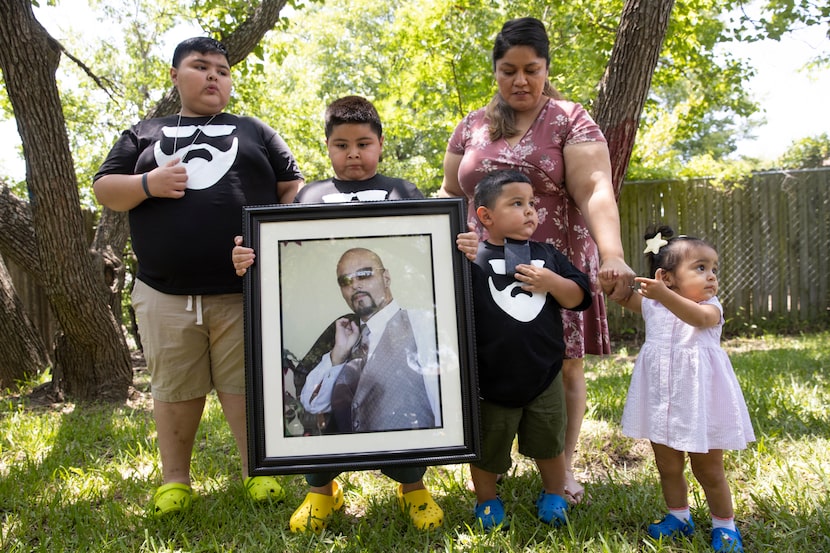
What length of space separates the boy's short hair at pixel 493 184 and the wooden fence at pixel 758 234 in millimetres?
6334

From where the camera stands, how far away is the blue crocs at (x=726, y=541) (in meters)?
2.01

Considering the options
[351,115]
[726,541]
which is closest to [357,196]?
[351,115]

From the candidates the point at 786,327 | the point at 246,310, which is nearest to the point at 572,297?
the point at 246,310

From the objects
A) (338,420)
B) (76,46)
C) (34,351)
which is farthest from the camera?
(76,46)

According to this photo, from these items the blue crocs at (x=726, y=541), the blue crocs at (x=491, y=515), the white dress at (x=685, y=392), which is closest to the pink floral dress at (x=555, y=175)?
the white dress at (x=685, y=392)

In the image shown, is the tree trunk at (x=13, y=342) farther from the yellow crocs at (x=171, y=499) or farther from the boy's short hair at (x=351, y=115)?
the boy's short hair at (x=351, y=115)

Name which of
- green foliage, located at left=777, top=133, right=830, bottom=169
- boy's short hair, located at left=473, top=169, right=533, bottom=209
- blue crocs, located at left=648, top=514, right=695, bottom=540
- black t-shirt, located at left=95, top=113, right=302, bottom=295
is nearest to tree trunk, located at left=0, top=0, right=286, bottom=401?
black t-shirt, located at left=95, top=113, right=302, bottom=295

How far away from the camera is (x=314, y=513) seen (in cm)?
235

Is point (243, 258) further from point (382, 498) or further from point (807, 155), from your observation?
point (807, 155)

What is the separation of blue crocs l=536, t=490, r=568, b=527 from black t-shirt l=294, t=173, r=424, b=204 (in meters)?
1.27

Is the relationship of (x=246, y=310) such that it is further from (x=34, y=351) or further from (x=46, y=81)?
(x=34, y=351)

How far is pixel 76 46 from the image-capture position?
717 inches

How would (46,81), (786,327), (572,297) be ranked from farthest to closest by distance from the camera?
(786,327), (46,81), (572,297)

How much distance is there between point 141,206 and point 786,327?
27.3 ft
